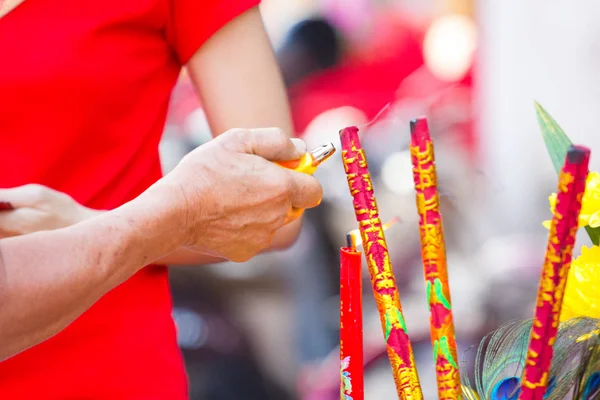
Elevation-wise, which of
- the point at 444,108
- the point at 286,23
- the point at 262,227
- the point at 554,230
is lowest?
the point at 554,230

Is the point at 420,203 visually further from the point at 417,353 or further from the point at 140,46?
Answer: the point at 417,353

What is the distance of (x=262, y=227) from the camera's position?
64 cm

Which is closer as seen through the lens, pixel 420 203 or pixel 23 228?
pixel 420 203

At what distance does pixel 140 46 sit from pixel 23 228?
0.73 feet

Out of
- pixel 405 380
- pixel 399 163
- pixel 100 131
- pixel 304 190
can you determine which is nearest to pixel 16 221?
pixel 100 131

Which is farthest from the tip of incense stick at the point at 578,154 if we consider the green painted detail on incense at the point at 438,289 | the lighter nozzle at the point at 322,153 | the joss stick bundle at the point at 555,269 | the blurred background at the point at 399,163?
the blurred background at the point at 399,163

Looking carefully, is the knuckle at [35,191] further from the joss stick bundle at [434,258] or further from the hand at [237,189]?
the joss stick bundle at [434,258]

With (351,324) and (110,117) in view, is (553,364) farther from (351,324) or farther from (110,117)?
(110,117)

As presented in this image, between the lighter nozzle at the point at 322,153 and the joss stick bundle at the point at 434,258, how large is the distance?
0.15 meters

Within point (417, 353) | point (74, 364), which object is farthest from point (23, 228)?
point (417, 353)

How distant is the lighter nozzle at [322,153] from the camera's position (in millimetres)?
581

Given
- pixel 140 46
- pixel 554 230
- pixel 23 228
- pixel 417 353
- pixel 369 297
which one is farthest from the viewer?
pixel 369 297

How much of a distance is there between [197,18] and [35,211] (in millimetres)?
256

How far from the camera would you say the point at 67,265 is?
19.0 inches
